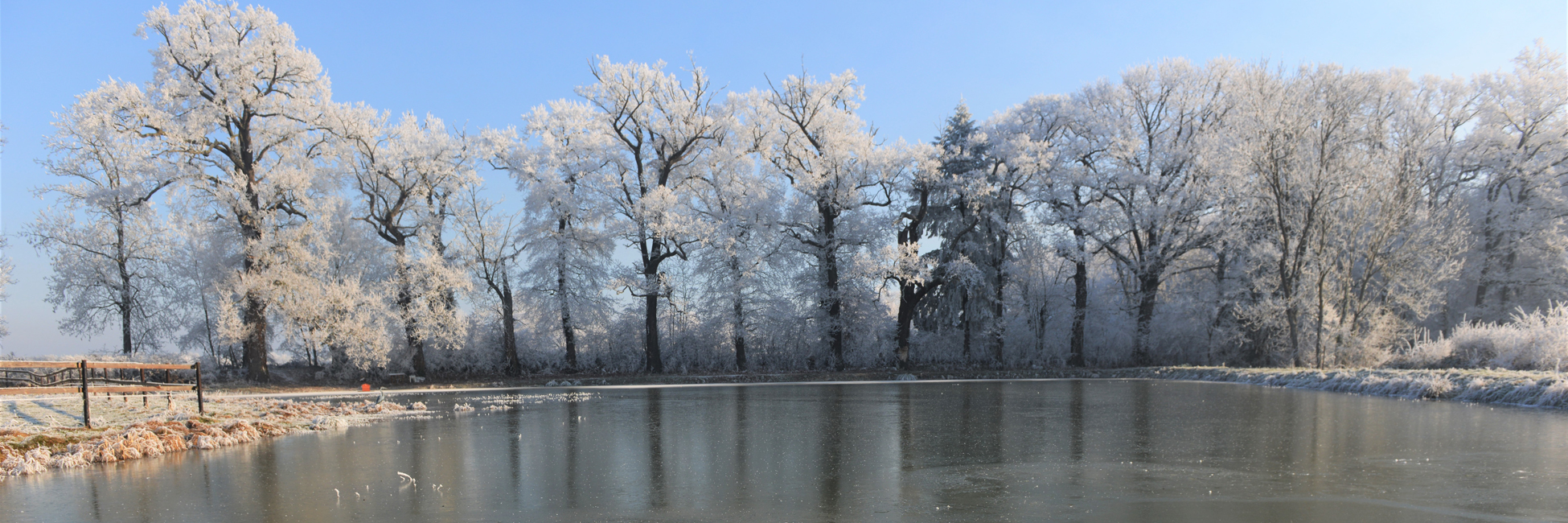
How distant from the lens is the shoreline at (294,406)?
9.40m

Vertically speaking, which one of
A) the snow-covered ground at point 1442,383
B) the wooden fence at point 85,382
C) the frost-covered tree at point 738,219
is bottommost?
the snow-covered ground at point 1442,383

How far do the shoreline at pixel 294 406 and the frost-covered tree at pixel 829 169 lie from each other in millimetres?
5398

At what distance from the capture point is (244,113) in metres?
25.8

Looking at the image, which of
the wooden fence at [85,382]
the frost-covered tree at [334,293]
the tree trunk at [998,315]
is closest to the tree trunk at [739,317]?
the tree trunk at [998,315]

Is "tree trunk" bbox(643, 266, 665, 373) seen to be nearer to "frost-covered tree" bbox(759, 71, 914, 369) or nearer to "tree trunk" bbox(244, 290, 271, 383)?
"frost-covered tree" bbox(759, 71, 914, 369)

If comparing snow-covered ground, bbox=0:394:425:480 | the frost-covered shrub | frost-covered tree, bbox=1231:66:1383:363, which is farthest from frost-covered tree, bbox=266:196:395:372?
the frost-covered shrub

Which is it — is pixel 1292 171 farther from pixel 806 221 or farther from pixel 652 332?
pixel 652 332

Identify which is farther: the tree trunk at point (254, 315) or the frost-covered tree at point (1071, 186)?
the frost-covered tree at point (1071, 186)

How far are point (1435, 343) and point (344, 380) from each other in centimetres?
3312

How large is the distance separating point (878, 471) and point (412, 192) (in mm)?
25717

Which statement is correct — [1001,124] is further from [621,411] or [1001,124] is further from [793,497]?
[793,497]

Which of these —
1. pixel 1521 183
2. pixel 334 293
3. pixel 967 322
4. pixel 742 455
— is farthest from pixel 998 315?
pixel 742 455

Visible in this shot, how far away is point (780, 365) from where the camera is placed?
3209cm

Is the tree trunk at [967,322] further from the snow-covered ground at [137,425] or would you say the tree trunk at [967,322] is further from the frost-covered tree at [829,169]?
the snow-covered ground at [137,425]
